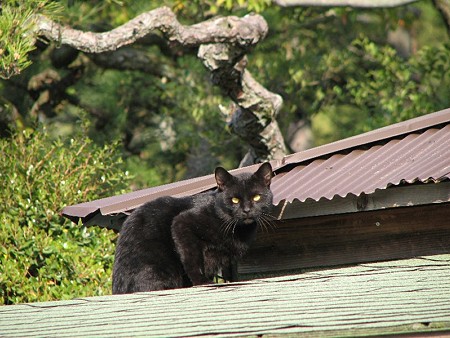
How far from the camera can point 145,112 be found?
15.2 m

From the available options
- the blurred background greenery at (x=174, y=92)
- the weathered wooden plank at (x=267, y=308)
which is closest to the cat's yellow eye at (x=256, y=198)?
the weathered wooden plank at (x=267, y=308)

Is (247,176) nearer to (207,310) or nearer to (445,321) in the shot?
(207,310)

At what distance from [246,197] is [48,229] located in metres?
3.64

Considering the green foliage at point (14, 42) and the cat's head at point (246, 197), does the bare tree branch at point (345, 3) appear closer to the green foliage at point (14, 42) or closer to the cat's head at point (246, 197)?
the green foliage at point (14, 42)

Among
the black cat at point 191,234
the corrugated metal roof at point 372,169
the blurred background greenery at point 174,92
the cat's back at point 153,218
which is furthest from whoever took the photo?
the blurred background greenery at point 174,92

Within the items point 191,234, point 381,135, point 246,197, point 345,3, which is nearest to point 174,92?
point 345,3

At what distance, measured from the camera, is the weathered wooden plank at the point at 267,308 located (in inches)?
132

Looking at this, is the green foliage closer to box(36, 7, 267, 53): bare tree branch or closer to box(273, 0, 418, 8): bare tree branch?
box(36, 7, 267, 53): bare tree branch

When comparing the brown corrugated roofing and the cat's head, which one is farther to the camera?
the cat's head

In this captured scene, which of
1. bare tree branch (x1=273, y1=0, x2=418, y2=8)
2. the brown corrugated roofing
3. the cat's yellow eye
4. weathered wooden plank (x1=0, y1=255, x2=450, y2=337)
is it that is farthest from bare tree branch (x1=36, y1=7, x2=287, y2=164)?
weathered wooden plank (x1=0, y1=255, x2=450, y2=337)

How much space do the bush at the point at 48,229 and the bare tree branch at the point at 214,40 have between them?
1420 millimetres

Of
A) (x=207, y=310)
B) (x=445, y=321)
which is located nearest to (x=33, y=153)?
(x=207, y=310)

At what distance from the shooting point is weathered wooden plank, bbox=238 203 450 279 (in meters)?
5.93

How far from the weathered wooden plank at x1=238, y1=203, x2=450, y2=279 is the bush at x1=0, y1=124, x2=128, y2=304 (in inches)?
111
